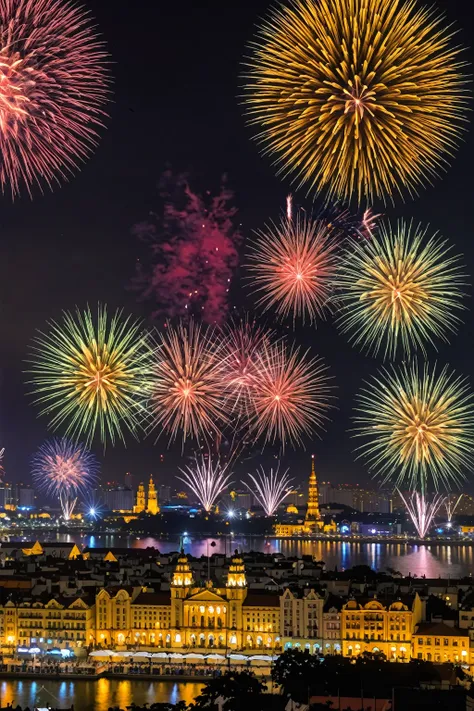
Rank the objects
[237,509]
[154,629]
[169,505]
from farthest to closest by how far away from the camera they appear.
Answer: [169,505] → [237,509] → [154,629]

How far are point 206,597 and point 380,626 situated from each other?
3.67 m

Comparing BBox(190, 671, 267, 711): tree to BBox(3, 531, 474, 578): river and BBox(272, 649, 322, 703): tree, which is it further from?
BBox(3, 531, 474, 578): river

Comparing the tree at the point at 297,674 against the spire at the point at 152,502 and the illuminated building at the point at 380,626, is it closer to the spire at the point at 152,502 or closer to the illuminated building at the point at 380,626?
the illuminated building at the point at 380,626

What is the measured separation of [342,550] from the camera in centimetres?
5931

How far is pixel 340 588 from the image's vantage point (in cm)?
2717

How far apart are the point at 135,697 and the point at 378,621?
4817mm

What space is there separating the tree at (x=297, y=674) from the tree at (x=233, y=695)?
0.40m

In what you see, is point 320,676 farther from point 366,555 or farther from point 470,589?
point 366,555

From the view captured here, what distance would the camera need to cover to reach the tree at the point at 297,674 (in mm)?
16594

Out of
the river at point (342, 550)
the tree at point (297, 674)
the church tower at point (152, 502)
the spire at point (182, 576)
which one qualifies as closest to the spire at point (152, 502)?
the church tower at point (152, 502)

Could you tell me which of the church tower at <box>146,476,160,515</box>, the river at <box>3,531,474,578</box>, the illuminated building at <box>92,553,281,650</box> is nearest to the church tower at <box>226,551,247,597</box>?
the illuminated building at <box>92,553,281,650</box>

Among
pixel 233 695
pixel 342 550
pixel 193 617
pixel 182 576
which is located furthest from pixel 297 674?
pixel 342 550

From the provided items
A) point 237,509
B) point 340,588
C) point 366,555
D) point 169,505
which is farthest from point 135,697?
point 169,505

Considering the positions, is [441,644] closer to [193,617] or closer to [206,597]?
[206,597]
